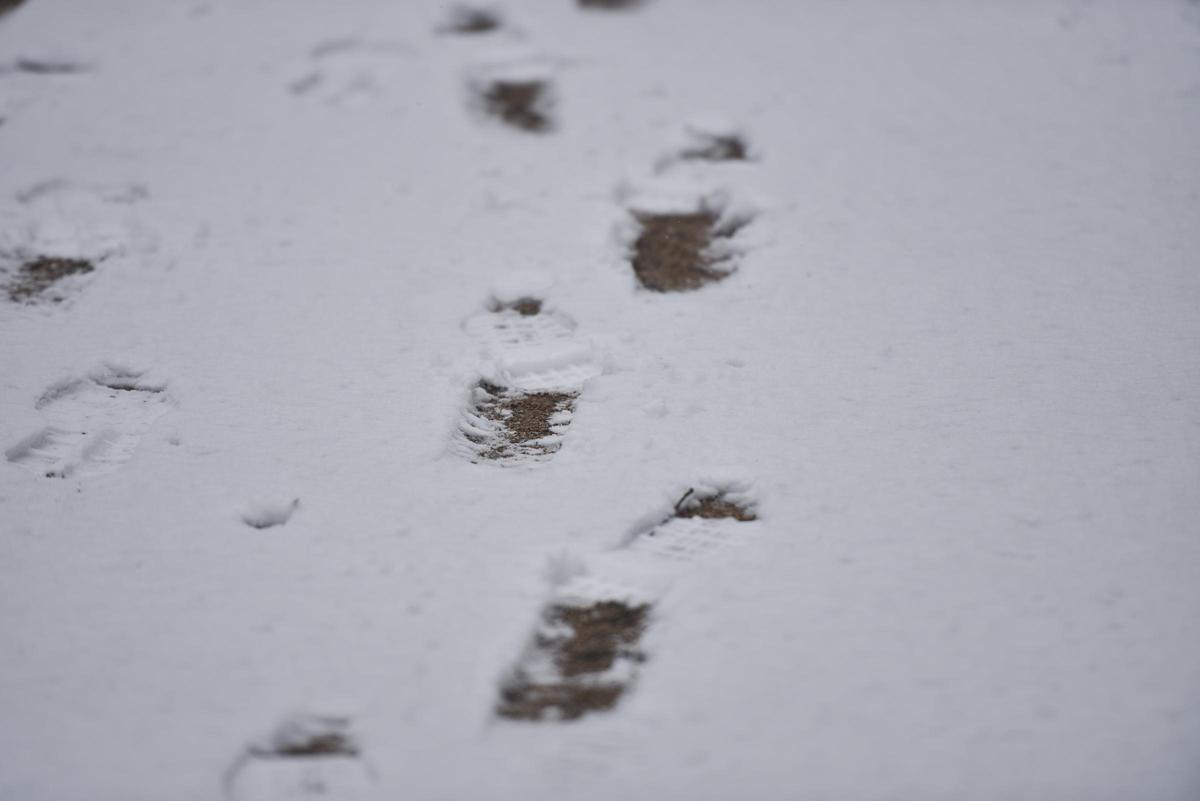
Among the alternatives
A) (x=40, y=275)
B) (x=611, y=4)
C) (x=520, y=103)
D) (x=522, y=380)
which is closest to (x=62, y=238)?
(x=40, y=275)

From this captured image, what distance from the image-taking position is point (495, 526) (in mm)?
2635

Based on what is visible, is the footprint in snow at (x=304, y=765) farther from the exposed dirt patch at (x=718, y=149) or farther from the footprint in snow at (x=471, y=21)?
the footprint in snow at (x=471, y=21)

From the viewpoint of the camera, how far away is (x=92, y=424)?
3.03m

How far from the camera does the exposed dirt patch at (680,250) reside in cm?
366

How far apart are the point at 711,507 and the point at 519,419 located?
731mm

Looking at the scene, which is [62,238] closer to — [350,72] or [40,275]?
[40,275]

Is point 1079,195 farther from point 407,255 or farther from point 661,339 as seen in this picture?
point 407,255

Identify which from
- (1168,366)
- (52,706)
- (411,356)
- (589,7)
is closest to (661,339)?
(411,356)

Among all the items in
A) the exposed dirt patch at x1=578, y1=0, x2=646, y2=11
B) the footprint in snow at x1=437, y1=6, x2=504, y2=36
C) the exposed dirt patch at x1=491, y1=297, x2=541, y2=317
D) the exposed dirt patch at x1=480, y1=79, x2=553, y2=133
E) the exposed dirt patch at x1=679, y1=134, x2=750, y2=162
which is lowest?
the exposed dirt patch at x1=491, y1=297, x2=541, y2=317

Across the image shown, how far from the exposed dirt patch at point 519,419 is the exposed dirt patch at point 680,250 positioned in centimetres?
76

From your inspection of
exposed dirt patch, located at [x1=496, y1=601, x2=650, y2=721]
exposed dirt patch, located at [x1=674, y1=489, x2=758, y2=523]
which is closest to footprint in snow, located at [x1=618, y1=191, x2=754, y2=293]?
exposed dirt patch, located at [x1=674, y1=489, x2=758, y2=523]

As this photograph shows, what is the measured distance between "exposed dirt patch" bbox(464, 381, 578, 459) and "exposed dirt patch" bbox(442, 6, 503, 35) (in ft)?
10.7

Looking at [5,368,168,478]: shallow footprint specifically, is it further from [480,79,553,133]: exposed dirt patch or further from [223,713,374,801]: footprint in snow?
[480,79,553,133]: exposed dirt patch

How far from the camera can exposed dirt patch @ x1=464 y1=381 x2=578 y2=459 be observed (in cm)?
294
